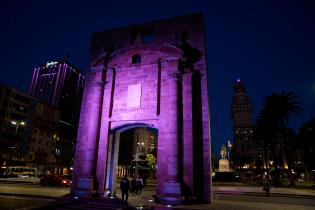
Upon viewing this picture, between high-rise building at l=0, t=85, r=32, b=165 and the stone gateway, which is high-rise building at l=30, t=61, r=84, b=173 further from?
the stone gateway

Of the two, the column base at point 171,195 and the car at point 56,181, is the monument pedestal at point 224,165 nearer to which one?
the car at point 56,181

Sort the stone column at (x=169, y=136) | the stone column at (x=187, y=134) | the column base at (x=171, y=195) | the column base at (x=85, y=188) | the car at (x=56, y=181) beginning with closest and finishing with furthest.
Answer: the column base at (x=171, y=195) → the stone column at (x=169, y=136) → the stone column at (x=187, y=134) → the column base at (x=85, y=188) → the car at (x=56, y=181)

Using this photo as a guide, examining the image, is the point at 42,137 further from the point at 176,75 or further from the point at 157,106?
the point at 176,75

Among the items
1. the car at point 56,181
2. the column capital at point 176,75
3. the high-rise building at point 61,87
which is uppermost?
the high-rise building at point 61,87

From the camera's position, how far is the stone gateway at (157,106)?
16255 millimetres

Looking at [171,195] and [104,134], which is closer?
[171,195]

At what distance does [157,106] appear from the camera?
17969 millimetres

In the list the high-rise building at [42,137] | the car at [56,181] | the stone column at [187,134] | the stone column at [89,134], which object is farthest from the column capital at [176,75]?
the high-rise building at [42,137]

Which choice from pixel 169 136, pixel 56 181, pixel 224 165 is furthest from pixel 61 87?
pixel 169 136

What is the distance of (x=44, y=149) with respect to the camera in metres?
Result: 83.6

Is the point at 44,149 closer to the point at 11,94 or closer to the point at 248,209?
the point at 11,94

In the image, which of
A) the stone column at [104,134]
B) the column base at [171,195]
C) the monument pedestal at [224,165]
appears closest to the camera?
the column base at [171,195]

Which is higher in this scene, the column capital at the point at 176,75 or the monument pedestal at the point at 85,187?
the column capital at the point at 176,75

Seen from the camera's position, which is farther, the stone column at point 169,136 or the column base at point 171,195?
the stone column at point 169,136
